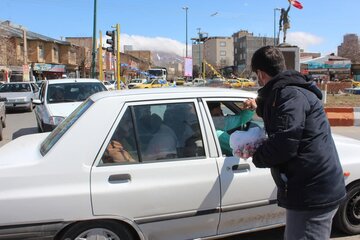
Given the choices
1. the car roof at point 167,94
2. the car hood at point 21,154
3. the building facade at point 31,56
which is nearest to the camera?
the car hood at point 21,154

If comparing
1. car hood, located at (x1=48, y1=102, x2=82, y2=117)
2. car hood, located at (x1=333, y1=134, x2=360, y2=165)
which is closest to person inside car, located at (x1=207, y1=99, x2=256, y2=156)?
car hood, located at (x1=333, y1=134, x2=360, y2=165)

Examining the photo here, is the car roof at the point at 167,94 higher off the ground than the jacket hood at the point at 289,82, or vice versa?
the jacket hood at the point at 289,82

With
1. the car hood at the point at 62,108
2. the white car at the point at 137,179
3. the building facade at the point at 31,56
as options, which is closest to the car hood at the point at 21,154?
the white car at the point at 137,179

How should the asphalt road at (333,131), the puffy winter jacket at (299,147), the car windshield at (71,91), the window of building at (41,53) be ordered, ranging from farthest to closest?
1. the window of building at (41,53)
2. the car windshield at (71,91)
3. the asphalt road at (333,131)
4. the puffy winter jacket at (299,147)

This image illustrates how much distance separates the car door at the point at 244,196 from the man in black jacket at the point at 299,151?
3.38 ft

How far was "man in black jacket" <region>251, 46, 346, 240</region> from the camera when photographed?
2242mm

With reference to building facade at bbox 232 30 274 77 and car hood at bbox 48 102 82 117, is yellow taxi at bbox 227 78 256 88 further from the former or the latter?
building facade at bbox 232 30 274 77

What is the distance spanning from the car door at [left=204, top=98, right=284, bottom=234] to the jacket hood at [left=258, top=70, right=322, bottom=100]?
1207 millimetres

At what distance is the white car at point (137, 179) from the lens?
3025 millimetres

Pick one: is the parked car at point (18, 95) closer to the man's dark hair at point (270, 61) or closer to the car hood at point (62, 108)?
the car hood at point (62, 108)

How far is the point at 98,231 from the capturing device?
3.14 meters

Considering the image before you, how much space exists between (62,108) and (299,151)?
800cm

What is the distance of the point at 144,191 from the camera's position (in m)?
3.21

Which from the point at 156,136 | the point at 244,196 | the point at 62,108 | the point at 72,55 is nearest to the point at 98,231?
the point at 156,136
